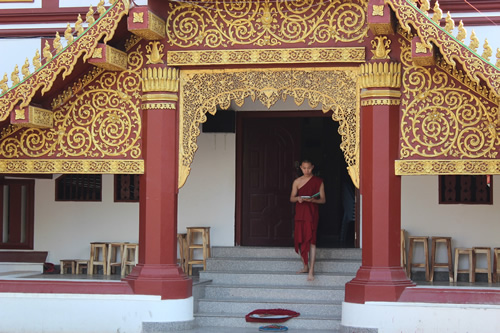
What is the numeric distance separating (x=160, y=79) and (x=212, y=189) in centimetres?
315

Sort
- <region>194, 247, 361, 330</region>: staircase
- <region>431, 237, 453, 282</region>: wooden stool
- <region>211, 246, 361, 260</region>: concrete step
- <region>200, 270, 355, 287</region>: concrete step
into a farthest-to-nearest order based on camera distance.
A: 1. <region>211, 246, 361, 260</region>: concrete step
2. <region>431, 237, 453, 282</region>: wooden stool
3. <region>200, 270, 355, 287</region>: concrete step
4. <region>194, 247, 361, 330</region>: staircase

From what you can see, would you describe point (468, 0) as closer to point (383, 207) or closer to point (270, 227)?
point (383, 207)

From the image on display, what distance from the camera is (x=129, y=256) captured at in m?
12.9

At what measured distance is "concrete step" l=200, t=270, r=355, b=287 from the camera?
11.4 metres

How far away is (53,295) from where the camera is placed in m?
10.4

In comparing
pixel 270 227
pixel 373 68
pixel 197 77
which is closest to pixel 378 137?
pixel 373 68

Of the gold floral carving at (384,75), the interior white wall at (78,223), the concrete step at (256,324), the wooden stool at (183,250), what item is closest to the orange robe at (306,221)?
the concrete step at (256,324)

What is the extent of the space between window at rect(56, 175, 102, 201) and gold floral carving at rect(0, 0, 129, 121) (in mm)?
3347

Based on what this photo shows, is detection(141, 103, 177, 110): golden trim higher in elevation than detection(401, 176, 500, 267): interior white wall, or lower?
higher

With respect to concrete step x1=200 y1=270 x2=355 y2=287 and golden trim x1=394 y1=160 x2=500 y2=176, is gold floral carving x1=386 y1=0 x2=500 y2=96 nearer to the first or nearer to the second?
golden trim x1=394 y1=160 x2=500 y2=176

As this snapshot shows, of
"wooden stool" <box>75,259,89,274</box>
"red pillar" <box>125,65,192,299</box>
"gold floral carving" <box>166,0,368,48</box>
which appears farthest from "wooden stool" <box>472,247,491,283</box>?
"wooden stool" <box>75,259,89,274</box>

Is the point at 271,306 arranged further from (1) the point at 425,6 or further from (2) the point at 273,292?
(1) the point at 425,6

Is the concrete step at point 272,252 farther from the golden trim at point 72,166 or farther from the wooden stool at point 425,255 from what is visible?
the golden trim at point 72,166

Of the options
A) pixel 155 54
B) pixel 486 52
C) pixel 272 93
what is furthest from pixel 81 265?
pixel 486 52
